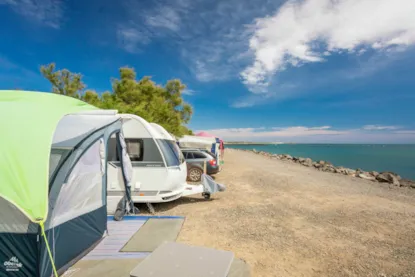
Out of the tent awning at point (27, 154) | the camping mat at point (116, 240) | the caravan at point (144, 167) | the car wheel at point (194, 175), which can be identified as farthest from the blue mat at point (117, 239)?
the car wheel at point (194, 175)

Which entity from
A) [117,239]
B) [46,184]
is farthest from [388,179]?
[46,184]

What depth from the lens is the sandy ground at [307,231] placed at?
14.8 ft

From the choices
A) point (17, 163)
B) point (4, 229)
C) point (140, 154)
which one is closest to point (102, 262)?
point (4, 229)

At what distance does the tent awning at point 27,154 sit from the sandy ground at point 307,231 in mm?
3368

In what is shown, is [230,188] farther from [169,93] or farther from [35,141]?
[169,93]

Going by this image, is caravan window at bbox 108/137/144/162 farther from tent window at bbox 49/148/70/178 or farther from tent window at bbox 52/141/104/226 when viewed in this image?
tent window at bbox 49/148/70/178

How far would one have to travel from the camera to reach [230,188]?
11.3 m

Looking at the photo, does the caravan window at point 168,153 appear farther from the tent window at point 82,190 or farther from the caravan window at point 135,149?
the tent window at point 82,190

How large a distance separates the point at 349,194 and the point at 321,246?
662cm

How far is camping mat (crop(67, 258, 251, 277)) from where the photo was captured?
3855mm

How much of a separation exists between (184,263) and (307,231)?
4739mm

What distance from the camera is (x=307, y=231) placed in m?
6.11

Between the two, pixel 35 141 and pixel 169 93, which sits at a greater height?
pixel 169 93

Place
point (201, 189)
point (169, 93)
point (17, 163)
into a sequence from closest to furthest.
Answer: point (17, 163)
point (201, 189)
point (169, 93)
